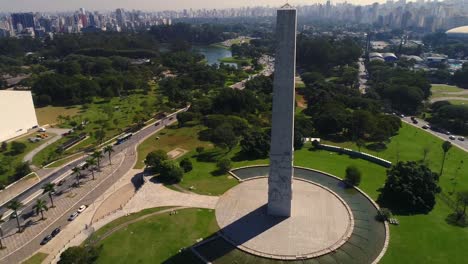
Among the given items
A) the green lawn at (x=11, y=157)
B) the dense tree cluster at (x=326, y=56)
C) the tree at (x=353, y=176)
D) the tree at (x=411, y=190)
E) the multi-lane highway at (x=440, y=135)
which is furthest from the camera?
the dense tree cluster at (x=326, y=56)

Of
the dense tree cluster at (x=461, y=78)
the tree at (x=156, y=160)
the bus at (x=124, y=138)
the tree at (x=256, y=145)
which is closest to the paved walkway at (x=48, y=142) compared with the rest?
the bus at (x=124, y=138)

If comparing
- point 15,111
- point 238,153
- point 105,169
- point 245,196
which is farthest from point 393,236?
point 15,111

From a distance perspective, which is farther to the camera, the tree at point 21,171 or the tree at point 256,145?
the tree at point 256,145

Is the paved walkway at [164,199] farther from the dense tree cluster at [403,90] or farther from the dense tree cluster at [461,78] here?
the dense tree cluster at [461,78]

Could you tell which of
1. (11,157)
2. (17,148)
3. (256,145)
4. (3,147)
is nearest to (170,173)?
(256,145)

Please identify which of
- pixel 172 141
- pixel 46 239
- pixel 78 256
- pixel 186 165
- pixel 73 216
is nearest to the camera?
pixel 78 256

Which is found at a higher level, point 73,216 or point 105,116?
point 105,116

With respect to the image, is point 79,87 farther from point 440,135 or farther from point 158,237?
point 440,135

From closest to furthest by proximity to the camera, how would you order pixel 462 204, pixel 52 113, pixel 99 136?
pixel 462 204 → pixel 99 136 → pixel 52 113
